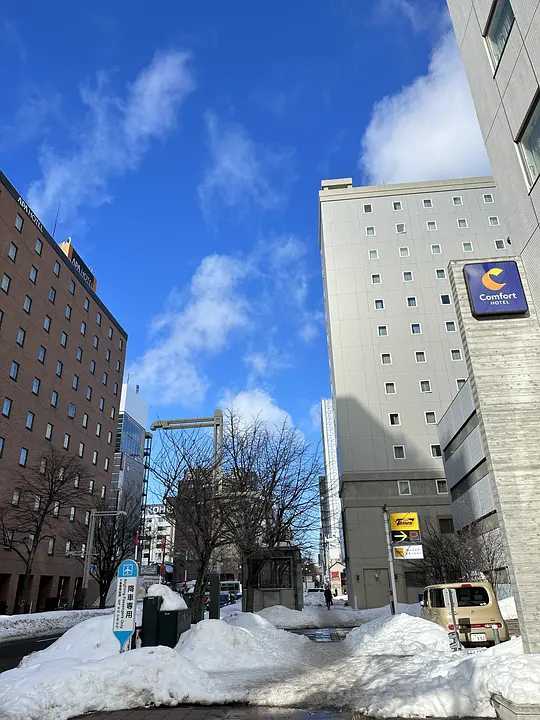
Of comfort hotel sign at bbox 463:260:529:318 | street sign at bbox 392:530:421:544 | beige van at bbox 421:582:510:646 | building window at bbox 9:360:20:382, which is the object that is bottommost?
beige van at bbox 421:582:510:646

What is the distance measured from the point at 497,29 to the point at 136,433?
315 ft

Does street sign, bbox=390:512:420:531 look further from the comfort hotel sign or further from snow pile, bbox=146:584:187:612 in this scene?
the comfort hotel sign

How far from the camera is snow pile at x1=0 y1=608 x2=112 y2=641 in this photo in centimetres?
2503

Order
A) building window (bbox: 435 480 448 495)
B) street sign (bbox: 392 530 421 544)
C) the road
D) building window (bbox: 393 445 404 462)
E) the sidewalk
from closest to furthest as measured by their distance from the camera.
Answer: the sidewalk, the road, street sign (bbox: 392 530 421 544), building window (bbox: 435 480 448 495), building window (bbox: 393 445 404 462)

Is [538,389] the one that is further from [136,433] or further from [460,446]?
[136,433]

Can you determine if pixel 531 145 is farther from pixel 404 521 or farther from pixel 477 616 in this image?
pixel 404 521

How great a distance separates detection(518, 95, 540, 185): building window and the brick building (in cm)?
3876

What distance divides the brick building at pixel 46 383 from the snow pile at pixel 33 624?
26.2 ft

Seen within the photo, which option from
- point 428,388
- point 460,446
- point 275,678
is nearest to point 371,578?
point 460,446

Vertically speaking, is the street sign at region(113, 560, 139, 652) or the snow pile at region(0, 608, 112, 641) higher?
the street sign at region(113, 560, 139, 652)

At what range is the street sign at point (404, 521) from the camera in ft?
89.3

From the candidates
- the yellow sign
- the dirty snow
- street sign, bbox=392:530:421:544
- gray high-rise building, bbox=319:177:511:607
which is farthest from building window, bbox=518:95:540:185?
gray high-rise building, bbox=319:177:511:607

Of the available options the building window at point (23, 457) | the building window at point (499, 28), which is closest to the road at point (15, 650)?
the building window at point (499, 28)

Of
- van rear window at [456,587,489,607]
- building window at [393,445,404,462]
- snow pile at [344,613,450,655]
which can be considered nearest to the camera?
van rear window at [456,587,489,607]
